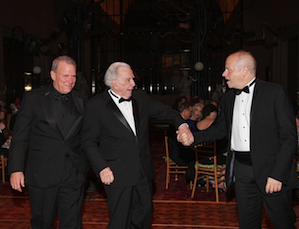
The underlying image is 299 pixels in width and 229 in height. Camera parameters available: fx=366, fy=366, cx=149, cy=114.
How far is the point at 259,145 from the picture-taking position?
8.24 ft

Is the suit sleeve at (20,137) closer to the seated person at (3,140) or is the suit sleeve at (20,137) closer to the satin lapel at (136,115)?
the satin lapel at (136,115)

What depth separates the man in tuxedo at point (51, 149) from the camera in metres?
2.76

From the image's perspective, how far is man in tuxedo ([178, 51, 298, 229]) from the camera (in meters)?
2.41

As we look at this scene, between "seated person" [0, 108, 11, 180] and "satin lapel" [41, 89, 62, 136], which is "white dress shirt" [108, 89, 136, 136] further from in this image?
"seated person" [0, 108, 11, 180]

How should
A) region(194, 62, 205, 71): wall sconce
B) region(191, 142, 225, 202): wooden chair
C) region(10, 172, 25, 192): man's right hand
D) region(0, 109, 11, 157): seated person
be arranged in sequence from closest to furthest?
region(10, 172, 25, 192): man's right hand < region(191, 142, 225, 202): wooden chair < region(0, 109, 11, 157): seated person < region(194, 62, 205, 71): wall sconce

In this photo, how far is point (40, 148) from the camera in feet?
9.12

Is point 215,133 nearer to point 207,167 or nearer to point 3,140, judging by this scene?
point 207,167

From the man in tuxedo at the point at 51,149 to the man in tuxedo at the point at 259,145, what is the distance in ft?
3.96

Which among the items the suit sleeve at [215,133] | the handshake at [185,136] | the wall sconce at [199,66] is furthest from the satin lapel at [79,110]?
the wall sconce at [199,66]

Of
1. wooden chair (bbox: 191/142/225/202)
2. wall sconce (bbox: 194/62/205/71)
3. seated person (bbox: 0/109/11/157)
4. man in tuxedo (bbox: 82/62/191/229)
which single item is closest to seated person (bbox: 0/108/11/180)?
seated person (bbox: 0/109/11/157)

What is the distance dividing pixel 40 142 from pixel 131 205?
2.79 ft

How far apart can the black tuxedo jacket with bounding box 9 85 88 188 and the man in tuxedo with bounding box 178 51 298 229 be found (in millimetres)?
1250

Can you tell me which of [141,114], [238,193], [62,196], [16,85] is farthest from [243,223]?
[16,85]

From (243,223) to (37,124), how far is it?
1704 millimetres
